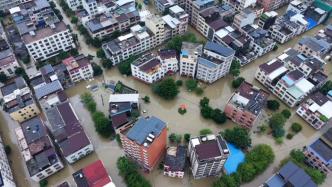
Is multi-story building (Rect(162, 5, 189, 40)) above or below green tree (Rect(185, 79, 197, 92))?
above

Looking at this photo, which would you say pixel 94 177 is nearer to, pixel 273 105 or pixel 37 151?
pixel 37 151

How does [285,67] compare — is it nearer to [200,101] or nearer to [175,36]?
[200,101]

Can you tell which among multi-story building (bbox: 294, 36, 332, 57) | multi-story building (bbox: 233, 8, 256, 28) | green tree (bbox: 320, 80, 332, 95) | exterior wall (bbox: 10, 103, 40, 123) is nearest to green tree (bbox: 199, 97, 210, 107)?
multi-story building (bbox: 233, 8, 256, 28)

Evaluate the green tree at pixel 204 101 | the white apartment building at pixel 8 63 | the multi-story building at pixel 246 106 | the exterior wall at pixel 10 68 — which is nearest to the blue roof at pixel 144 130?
the green tree at pixel 204 101

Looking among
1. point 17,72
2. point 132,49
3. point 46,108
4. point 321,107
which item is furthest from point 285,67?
point 17,72

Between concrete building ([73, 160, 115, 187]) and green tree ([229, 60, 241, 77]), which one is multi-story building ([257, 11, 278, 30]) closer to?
green tree ([229, 60, 241, 77])

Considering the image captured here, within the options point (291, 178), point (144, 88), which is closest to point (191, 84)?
point (144, 88)
